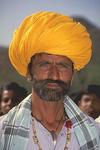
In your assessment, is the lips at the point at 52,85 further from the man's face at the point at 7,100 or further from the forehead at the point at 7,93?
the forehead at the point at 7,93

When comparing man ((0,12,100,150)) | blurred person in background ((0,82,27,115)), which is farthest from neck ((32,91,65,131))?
blurred person in background ((0,82,27,115))

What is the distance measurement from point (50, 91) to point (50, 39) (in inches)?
11.1

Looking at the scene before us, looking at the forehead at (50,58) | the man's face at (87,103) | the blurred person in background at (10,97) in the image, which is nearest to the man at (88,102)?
the man's face at (87,103)

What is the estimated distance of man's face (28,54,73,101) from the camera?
7.64 ft

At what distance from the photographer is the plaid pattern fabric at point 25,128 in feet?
7.54

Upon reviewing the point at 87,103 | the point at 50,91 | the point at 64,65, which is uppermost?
the point at 64,65

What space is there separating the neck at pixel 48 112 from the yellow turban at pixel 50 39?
0.78ft

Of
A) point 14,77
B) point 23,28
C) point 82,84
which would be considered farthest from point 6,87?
point 14,77

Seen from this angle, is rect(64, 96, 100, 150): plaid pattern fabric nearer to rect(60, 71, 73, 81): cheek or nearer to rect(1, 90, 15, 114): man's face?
rect(60, 71, 73, 81): cheek

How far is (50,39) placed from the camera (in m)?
2.43

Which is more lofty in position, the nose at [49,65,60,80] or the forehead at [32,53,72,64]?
the forehead at [32,53,72,64]

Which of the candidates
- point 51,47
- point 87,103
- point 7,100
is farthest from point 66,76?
point 87,103

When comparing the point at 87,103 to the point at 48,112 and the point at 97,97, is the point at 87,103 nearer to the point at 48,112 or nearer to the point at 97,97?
the point at 97,97

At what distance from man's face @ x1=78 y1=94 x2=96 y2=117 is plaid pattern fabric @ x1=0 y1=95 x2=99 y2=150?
2.38m
